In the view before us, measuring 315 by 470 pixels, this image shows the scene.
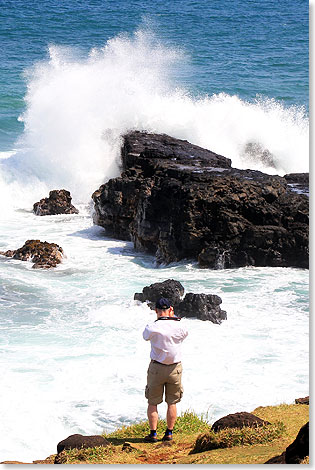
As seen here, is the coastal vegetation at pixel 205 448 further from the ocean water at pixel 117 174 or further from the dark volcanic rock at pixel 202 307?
the dark volcanic rock at pixel 202 307

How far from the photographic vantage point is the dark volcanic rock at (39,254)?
15.1 m

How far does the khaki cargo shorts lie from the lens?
276 inches

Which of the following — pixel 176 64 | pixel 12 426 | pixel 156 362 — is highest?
pixel 176 64

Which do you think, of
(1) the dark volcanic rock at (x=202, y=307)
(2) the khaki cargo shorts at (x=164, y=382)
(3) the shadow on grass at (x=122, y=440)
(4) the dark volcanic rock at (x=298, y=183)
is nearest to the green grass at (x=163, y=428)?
(3) the shadow on grass at (x=122, y=440)

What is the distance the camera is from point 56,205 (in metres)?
20.2

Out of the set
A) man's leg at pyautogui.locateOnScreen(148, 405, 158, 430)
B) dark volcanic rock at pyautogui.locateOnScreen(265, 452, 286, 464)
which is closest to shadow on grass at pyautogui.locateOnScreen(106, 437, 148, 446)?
man's leg at pyautogui.locateOnScreen(148, 405, 158, 430)

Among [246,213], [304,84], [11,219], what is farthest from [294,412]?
[304,84]

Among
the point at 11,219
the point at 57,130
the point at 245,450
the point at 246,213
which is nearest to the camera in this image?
the point at 245,450

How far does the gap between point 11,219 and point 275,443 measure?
14.3 meters

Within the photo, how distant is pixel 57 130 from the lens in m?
25.4

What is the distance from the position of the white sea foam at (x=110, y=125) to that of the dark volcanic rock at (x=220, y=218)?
6.53 meters

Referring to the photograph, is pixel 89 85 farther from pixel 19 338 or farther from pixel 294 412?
pixel 294 412

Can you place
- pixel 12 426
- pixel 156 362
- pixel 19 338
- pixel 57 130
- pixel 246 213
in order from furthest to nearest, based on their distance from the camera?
pixel 57 130 → pixel 246 213 → pixel 19 338 → pixel 12 426 → pixel 156 362

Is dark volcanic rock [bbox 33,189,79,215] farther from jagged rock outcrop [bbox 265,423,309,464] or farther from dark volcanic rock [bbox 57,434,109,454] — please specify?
jagged rock outcrop [bbox 265,423,309,464]
